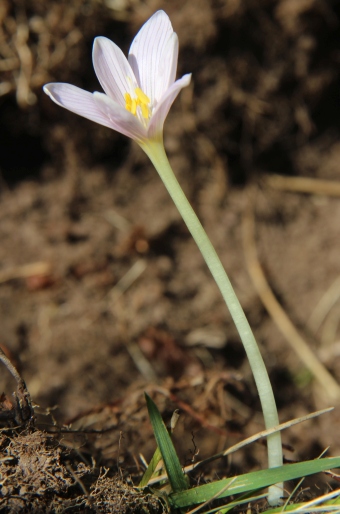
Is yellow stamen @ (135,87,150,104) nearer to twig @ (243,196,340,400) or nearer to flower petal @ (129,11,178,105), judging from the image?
flower petal @ (129,11,178,105)


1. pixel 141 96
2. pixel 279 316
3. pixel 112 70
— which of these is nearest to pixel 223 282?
pixel 141 96

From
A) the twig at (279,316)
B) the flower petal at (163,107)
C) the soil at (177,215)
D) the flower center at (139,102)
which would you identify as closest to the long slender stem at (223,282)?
the flower petal at (163,107)

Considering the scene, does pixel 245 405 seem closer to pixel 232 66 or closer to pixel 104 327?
pixel 104 327

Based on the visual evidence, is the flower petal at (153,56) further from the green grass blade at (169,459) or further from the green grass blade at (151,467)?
the green grass blade at (151,467)

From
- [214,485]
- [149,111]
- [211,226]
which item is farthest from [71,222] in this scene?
[214,485]

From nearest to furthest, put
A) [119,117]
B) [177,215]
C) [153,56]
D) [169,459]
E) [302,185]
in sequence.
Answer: [119,117] → [169,459] → [153,56] → [177,215] → [302,185]

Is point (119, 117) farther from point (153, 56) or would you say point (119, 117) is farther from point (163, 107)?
point (153, 56)

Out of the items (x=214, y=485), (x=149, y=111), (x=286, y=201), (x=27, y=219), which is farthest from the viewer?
(x=286, y=201)
